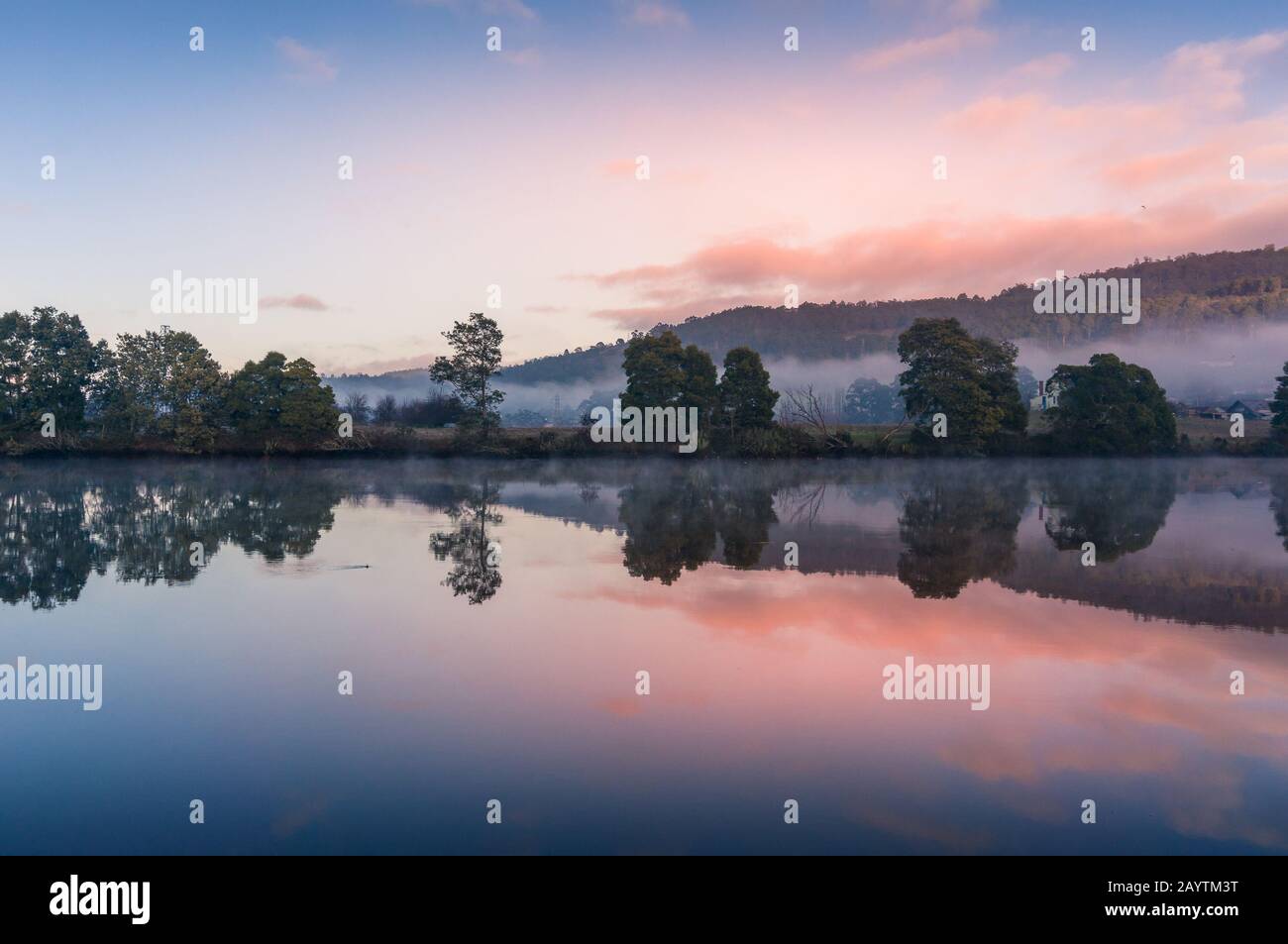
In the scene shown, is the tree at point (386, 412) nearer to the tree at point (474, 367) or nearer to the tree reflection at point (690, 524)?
the tree at point (474, 367)

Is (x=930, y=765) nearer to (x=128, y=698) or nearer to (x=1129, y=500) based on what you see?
(x=128, y=698)

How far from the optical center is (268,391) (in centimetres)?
5859

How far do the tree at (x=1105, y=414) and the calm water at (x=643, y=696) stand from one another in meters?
42.0

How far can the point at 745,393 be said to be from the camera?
5925cm

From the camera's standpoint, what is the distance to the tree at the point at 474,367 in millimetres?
60188

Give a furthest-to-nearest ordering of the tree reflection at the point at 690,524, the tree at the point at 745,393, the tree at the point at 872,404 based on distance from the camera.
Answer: the tree at the point at 872,404, the tree at the point at 745,393, the tree reflection at the point at 690,524

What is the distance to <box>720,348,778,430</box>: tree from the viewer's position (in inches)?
2330

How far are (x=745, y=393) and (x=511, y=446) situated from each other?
17336mm

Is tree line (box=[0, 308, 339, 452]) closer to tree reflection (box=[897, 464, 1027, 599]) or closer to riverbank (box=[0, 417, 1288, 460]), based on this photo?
riverbank (box=[0, 417, 1288, 460])

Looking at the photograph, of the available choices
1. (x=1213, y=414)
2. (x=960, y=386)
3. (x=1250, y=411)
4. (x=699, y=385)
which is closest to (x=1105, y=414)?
(x=960, y=386)

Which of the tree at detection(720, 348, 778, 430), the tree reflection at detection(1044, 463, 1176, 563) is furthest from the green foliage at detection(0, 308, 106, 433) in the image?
the tree reflection at detection(1044, 463, 1176, 563)

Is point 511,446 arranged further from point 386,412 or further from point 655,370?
point 386,412

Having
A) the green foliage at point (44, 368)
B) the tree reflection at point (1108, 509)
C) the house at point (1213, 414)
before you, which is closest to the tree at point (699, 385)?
the tree reflection at point (1108, 509)

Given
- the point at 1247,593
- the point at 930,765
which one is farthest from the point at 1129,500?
the point at 930,765
